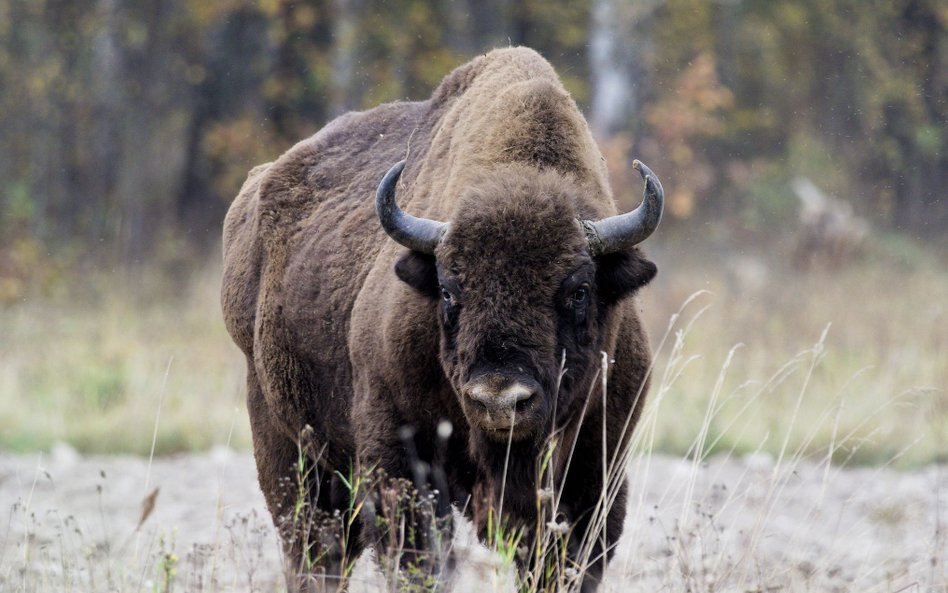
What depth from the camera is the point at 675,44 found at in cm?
2366

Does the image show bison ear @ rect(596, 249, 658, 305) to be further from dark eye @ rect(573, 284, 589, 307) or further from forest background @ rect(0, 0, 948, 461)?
forest background @ rect(0, 0, 948, 461)

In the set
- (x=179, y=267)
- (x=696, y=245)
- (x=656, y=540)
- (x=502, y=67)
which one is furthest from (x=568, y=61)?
(x=502, y=67)

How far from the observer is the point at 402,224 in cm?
504

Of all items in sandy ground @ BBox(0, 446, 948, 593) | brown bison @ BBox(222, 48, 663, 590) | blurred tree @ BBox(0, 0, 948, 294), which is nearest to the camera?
brown bison @ BBox(222, 48, 663, 590)

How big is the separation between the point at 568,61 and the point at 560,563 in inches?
777

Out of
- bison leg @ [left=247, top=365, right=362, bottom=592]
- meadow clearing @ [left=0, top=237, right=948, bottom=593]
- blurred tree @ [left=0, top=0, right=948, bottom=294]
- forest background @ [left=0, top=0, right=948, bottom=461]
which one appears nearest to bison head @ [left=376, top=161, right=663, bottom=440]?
meadow clearing @ [left=0, top=237, right=948, bottom=593]

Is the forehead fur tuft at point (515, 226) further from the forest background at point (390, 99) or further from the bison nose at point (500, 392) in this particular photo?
the forest background at point (390, 99)

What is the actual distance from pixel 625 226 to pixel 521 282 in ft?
1.73

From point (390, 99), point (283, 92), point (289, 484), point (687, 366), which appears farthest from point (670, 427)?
point (283, 92)

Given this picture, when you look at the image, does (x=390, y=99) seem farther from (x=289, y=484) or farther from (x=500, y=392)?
(x=500, y=392)

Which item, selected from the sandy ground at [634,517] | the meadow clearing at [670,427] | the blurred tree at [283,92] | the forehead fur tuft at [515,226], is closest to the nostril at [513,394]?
the forehead fur tuft at [515,226]

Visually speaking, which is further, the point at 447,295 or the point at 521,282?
the point at 447,295

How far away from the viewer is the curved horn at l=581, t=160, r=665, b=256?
493 centimetres

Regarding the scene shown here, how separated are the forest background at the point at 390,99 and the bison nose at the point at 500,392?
6832 mm
